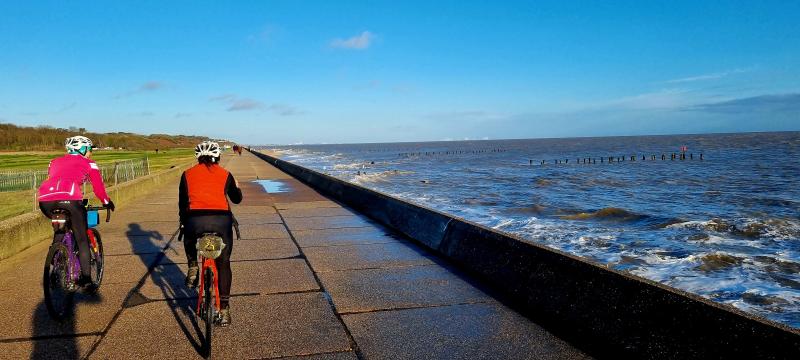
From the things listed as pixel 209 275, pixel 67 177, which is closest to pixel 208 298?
pixel 209 275

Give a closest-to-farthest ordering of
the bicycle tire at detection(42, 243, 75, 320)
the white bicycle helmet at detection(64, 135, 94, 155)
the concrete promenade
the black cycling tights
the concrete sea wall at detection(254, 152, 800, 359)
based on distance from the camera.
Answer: the concrete sea wall at detection(254, 152, 800, 359)
the concrete promenade
the black cycling tights
the bicycle tire at detection(42, 243, 75, 320)
the white bicycle helmet at detection(64, 135, 94, 155)

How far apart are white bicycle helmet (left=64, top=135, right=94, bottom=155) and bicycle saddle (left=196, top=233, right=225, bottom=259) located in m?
1.97

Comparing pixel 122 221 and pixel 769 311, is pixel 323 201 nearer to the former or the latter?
pixel 122 221

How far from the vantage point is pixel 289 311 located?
5262 mm

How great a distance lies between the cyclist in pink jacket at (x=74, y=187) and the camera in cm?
507

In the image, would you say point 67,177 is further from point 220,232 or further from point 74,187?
point 220,232

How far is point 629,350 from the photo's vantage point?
3965 mm

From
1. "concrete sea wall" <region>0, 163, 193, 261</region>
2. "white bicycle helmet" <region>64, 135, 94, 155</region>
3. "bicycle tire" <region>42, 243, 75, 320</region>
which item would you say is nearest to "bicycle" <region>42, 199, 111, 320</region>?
"bicycle tire" <region>42, 243, 75, 320</region>

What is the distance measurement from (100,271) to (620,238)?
40.6 ft

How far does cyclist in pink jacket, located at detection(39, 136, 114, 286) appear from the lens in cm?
507

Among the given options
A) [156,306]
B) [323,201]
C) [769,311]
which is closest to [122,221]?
[323,201]

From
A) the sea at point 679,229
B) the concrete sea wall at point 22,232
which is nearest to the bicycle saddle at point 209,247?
the concrete sea wall at point 22,232

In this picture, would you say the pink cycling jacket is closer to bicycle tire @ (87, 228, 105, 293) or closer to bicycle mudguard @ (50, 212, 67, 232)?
bicycle mudguard @ (50, 212, 67, 232)

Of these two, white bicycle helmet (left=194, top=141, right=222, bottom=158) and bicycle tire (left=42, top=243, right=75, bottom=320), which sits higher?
white bicycle helmet (left=194, top=141, right=222, bottom=158)
